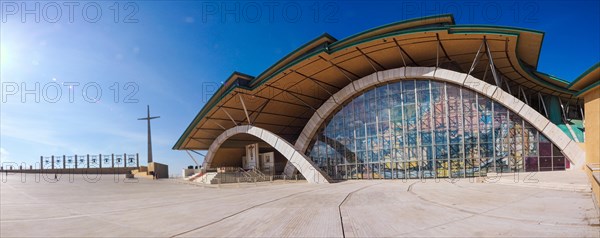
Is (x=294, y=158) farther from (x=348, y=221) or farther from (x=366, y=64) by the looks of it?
(x=348, y=221)

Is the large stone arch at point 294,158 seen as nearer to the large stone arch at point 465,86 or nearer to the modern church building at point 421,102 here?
the modern church building at point 421,102

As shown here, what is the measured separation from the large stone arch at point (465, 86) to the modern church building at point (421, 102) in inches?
3.3

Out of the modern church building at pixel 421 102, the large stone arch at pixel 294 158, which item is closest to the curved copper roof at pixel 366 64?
the modern church building at pixel 421 102

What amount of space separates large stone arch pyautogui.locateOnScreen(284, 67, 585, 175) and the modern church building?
0.08 metres

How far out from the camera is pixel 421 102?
31.4m

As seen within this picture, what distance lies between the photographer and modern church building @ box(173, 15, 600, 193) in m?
26.1

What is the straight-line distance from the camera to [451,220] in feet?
27.6

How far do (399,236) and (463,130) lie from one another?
25.4 meters

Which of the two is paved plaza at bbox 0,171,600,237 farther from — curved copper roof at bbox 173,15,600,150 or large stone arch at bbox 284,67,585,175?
curved copper roof at bbox 173,15,600,150

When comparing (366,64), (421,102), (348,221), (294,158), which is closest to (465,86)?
(421,102)

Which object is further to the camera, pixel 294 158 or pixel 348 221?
pixel 294 158

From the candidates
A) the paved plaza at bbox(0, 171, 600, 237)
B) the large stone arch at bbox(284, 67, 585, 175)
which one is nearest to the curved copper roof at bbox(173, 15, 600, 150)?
the large stone arch at bbox(284, 67, 585, 175)

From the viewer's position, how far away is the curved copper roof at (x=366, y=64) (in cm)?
2631

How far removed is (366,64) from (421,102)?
700 cm
